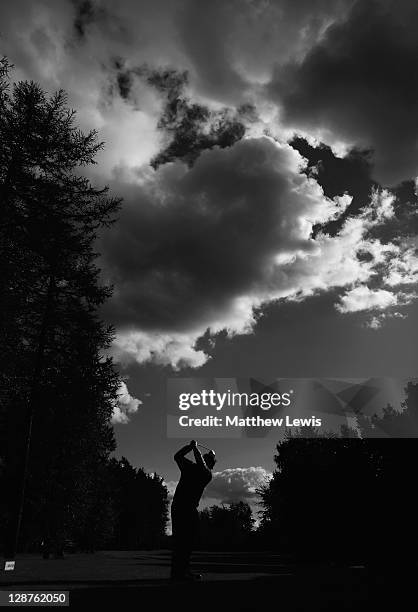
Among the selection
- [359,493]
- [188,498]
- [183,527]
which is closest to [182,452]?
[188,498]

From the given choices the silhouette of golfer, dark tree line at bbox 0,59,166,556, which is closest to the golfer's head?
the silhouette of golfer

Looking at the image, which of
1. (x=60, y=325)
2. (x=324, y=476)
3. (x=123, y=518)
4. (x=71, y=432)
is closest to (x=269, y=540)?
(x=324, y=476)

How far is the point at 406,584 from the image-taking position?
32.8 feet

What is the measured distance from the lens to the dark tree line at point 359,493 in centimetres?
2505

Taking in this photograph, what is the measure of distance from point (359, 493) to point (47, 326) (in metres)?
20.2

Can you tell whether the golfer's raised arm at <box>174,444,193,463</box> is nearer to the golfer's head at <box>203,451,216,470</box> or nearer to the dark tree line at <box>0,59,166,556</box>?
the golfer's head at <box>203,451,216,470</box>

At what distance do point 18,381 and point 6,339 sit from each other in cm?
317

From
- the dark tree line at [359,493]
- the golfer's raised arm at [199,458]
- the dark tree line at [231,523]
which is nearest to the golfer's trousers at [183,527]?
the golfer's raised arm at [199,458]

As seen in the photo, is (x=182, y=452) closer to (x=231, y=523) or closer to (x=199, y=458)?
(x=199, y=458)

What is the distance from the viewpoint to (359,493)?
2828 cm

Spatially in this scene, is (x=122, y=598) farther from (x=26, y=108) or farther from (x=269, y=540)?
(x=269, y=540)

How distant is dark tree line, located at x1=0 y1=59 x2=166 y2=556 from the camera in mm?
13562

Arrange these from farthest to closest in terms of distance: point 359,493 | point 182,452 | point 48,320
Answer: point 359,493 < point 48,320 < point 182,452

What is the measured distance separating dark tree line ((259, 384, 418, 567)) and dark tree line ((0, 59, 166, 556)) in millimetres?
14426
